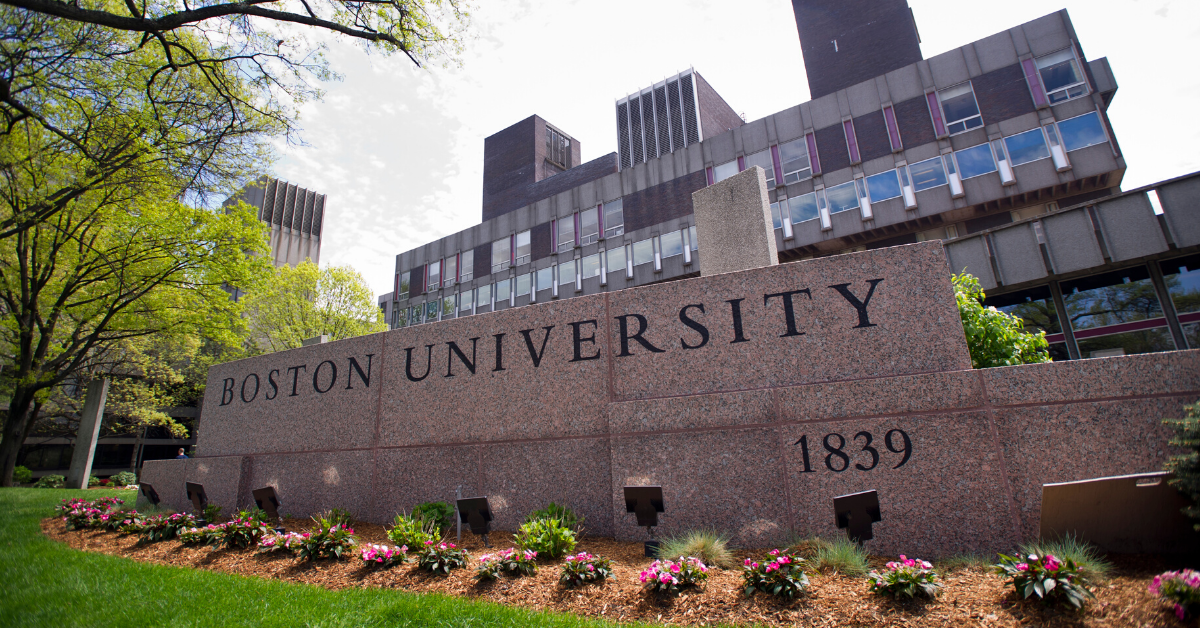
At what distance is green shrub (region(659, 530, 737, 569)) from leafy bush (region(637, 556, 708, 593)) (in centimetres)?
44

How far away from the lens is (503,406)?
25.6 ft

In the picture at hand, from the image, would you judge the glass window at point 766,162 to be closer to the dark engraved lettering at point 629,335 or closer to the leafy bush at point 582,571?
the dark engraved lettering at point 629,335

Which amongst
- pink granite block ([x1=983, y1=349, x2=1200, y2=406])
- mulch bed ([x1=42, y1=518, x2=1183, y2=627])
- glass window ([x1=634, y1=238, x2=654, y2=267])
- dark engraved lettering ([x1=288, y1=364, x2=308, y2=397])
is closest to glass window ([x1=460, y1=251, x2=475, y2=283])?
glass window ([x1=634, y1=238, x2=654, y2=267])

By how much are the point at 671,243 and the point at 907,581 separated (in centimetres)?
3095

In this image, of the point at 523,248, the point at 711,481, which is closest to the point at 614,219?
A: the point at 523,248

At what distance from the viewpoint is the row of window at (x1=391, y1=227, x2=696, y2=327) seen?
34219mm

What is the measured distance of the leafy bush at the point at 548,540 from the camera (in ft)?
17.9

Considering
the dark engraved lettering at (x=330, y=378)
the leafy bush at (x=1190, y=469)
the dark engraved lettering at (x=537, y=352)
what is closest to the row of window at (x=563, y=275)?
the dark engraved lettering at (x=330, y=378)

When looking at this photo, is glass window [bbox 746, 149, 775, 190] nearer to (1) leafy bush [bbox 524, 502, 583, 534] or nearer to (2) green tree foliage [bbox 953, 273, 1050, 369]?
(2) green tree foliage [bbox 953, 273, 1050, 369]

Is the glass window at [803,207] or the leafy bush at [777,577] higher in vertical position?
the glass window at [803,207]

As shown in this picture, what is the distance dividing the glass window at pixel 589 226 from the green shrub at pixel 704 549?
32.8 meters

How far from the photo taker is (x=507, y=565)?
512 centimetres

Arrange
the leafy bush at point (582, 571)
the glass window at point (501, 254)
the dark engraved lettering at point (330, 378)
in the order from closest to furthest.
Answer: the leafy bush at point (582, 571), the dark engraved lettering at point (330, 378), the glass window at point (501, 254)

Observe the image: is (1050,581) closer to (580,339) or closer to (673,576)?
(673,576)
